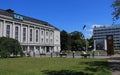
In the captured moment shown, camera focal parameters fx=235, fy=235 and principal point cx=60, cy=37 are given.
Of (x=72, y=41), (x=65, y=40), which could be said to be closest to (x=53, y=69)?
(x=65, y=40)

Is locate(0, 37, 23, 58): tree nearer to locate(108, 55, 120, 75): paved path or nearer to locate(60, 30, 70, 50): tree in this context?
locate(108, 55, 120, 75): paved path

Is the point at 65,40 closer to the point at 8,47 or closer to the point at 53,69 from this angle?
the point at 8,47

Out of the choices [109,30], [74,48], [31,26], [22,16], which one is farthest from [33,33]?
[109,30]

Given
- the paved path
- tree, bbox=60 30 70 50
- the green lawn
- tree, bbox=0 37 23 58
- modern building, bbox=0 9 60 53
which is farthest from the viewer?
tree, bbox=60 30 70 50

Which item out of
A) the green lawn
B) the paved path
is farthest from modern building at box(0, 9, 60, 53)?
the green lawn

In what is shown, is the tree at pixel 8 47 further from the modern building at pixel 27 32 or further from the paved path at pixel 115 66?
the modern building at pixel 27 32

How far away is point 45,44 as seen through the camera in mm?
104250

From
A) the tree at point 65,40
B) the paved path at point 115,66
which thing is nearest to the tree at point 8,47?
the paved path at point 115,66

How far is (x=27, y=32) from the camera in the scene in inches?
3570

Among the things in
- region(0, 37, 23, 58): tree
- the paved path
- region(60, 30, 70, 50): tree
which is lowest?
the paved path

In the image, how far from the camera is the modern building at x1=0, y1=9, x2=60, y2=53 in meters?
79.3

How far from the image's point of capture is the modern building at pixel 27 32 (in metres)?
79.3

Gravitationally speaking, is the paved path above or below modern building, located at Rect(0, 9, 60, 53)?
below

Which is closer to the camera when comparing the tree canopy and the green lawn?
the green lawn
